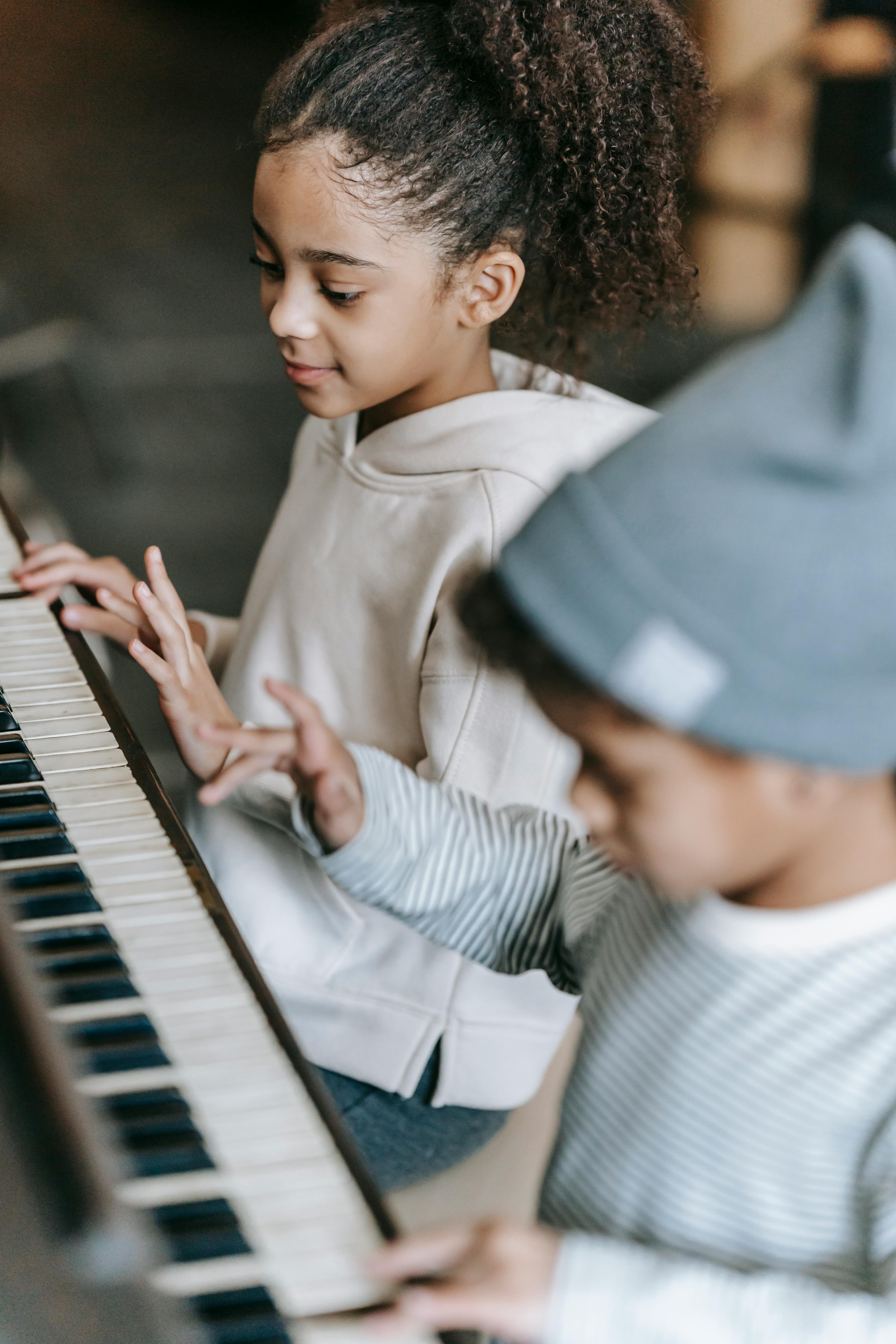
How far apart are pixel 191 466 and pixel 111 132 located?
3369mm

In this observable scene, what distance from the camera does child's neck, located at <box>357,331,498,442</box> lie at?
114 centimetres

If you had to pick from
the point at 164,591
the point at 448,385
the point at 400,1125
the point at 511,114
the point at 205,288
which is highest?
the point at 511,114

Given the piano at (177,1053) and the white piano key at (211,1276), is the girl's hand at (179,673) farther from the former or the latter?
the white piano key at (211,1276)

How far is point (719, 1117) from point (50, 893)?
14.5 inches

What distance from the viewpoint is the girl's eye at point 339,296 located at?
1.03 metres

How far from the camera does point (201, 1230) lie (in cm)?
55

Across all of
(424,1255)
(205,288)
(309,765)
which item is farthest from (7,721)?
(205,288)

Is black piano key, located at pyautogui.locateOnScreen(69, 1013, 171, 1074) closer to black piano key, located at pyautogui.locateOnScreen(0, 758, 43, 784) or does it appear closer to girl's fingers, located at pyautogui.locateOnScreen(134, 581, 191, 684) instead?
black piano key, located at pyautogui.locateOnScreen(0, 758, 43, 784)

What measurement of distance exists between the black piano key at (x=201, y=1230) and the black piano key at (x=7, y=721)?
383mm

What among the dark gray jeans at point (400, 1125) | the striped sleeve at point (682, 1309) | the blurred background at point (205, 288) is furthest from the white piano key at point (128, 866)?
the blurred background at point (205, 288)

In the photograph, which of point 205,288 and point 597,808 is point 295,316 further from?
point 205,288

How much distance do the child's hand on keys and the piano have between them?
174mm

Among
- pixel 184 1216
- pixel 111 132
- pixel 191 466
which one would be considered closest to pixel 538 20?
pixel 184 1216

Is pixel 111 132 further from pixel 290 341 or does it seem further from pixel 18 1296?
pixel 18 1296
